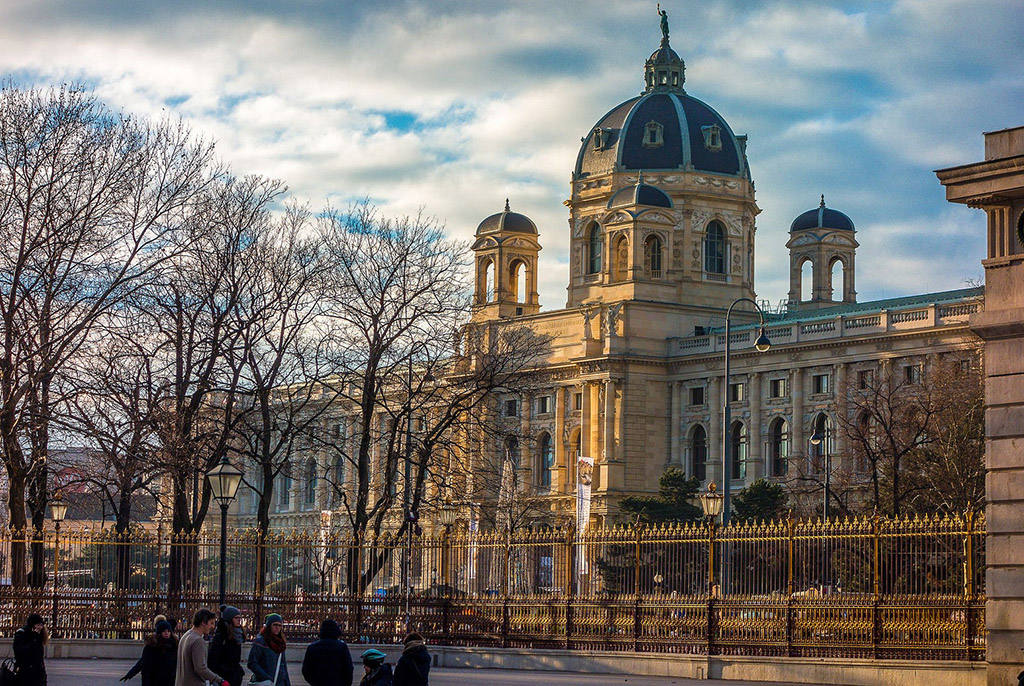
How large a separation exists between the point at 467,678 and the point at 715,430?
234 feet

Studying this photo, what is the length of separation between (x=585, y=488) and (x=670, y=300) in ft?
128

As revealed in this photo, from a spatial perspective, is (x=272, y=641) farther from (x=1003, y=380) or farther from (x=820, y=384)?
(x=820, y=384)

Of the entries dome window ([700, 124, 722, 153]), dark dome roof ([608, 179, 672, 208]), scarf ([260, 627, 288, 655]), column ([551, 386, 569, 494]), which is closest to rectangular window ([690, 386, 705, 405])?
column ([551, 386, 569, 494])

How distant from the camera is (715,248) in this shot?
113750 mm

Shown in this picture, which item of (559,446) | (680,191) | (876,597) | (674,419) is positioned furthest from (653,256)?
(876,597)

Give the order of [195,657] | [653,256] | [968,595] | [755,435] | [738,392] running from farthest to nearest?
[653,256]
[738,392]
[755,435]
[968,595]
[195,657]

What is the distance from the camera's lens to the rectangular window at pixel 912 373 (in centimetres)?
8750

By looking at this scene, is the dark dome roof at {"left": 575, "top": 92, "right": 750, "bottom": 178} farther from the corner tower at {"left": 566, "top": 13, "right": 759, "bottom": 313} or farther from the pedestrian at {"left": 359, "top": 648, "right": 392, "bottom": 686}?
the pedestrian at {"left": 359, "top": 648, "right": 392, "bottom": 686}

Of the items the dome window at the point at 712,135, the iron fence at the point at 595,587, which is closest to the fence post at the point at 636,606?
the iron fence at the point at 595,587

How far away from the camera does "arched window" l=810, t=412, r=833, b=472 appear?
8721 centimetres

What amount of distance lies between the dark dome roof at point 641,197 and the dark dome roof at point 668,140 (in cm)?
518

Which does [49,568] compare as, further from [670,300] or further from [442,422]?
[670,300]

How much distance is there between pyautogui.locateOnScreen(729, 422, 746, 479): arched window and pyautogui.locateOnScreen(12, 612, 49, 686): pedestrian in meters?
82.5

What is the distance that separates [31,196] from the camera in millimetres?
36938
